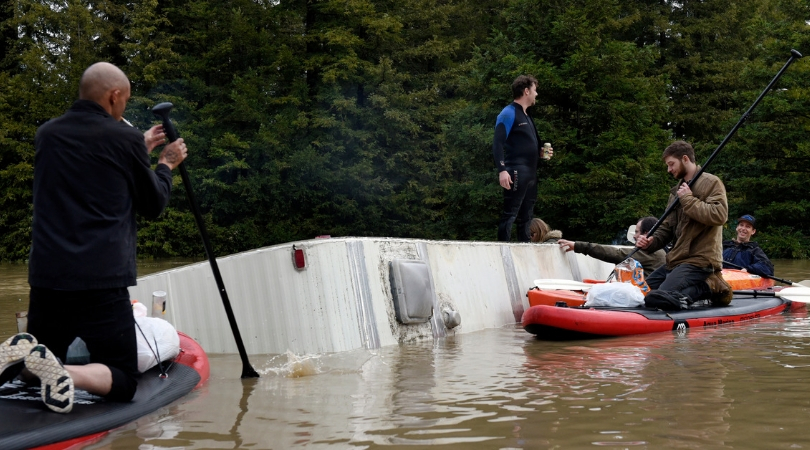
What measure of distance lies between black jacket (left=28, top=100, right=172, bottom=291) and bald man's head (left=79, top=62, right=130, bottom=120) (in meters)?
0.05

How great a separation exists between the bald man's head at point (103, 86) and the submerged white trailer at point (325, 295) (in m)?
2.64

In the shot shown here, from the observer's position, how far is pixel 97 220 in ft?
15.9

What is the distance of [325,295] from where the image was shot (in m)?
7.52

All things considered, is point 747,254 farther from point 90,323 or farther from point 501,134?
point 90,323

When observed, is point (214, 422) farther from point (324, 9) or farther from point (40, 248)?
point (324, 9)

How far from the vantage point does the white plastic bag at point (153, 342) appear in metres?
5.81

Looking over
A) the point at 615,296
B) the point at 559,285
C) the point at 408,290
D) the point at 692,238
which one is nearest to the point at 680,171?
the point at 692,238

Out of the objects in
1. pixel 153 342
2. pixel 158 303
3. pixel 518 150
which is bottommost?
pixel 153 342

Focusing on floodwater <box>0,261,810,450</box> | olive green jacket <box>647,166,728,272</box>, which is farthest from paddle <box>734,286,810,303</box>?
floodwater <box>0,261,810,450</box>

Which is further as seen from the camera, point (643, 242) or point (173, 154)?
point (643, 242)

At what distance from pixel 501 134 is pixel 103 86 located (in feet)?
23.5

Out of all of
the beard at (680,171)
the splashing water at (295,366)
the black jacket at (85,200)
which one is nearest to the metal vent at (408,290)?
the splashing water at (295,366)

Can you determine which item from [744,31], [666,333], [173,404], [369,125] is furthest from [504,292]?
[744,31]

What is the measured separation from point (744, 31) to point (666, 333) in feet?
108
